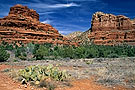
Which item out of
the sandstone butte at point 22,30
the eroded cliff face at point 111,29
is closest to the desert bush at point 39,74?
the sandstone butte at point 22,30

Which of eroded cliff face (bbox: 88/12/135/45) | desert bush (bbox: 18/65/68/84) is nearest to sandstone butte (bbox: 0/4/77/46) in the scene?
eroded cliff face (bbox: 88/12/135/45)

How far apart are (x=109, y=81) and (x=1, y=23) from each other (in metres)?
58.2

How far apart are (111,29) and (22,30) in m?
64.2

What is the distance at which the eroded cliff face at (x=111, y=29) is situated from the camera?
86.7 metres

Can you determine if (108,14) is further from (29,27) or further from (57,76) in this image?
(57,76)

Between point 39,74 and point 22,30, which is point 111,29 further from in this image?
point 39,74

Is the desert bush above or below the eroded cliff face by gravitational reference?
below

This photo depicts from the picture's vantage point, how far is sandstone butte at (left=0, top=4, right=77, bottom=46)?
53069 mm

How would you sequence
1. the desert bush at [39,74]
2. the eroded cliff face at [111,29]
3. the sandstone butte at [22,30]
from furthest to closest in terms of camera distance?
the eroded cliff face at [111,29], the sandstone butte at [22,30], the desert bush at [39,74]

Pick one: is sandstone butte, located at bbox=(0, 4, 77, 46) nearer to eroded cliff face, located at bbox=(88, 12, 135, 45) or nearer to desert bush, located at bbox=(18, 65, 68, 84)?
eroded cliff face, located at bbox=(88, 12, 135, 45)

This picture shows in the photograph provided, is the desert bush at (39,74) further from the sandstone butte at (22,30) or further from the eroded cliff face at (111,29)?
the eroded cliff face at (111,29)

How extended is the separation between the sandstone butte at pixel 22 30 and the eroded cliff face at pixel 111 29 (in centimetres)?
3444

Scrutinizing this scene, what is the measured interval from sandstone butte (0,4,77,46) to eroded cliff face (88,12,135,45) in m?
→ 34.4

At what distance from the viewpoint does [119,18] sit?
104m
